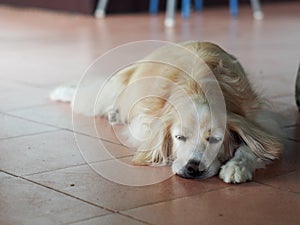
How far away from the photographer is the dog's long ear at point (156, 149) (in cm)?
305

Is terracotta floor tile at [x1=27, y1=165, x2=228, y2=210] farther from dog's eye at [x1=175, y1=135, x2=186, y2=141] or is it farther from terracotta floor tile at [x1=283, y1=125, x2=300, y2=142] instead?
terracotta floor tile at [x1=283, y1=125, x2=300, y2=142]

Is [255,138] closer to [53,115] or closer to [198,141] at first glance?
[198,141]

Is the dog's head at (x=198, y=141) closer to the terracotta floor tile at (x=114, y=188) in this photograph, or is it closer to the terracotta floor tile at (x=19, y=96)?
the terracotta floor tile at (x=114, y=188)

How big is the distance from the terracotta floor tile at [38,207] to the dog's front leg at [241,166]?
0.57 m

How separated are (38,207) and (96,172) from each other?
46 cm

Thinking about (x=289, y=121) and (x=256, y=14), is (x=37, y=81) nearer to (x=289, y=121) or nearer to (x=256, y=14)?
(x=289, y=121)

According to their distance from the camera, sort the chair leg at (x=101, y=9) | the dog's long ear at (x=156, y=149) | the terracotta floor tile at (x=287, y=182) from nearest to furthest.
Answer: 1. the terracotta floor tile at (x=287, y=182)
2. the dog's long ear at (x=156, y=149)
3. the chair leg at (x=101, y=9)

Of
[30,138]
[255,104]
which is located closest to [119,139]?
[30,138]

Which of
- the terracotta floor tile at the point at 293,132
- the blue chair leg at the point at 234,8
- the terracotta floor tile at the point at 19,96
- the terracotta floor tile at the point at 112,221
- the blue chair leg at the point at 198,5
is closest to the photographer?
the terracotta floor tile at the point at 112,221

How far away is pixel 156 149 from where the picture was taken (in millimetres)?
3072

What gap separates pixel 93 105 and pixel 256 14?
17.9ft

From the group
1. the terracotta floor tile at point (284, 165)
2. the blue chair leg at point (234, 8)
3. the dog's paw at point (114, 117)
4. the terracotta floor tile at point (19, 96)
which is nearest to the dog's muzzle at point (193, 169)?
the terracotta floor tile at point (284, 165)

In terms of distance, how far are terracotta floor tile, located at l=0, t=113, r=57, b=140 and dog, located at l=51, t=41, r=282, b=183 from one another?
1.50 ft

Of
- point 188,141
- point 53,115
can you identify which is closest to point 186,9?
point 53,115
